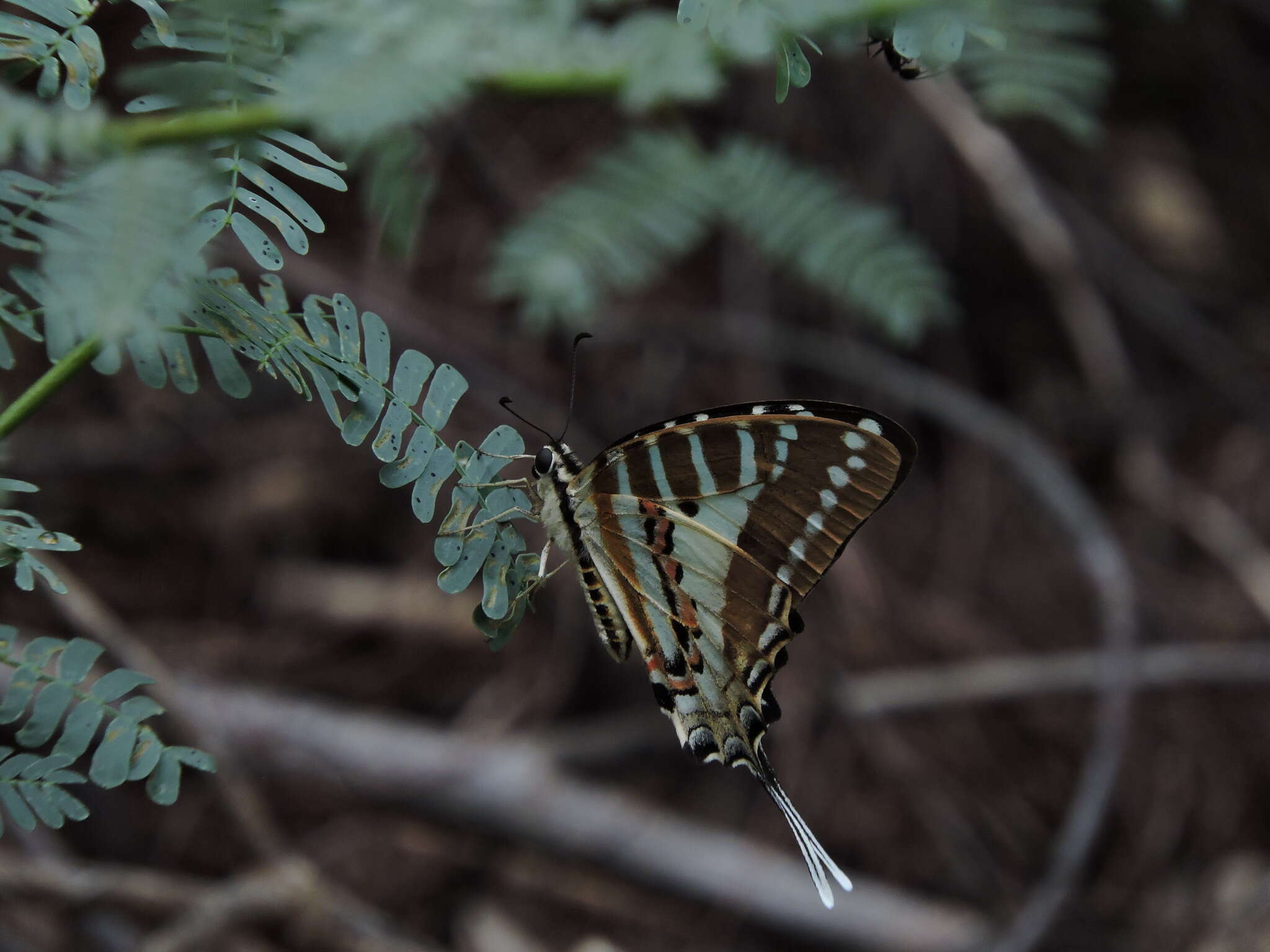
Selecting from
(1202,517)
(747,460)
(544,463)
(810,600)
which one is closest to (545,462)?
(544,463)

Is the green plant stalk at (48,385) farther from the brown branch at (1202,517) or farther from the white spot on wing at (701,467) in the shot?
the brown branch at (1202,517)

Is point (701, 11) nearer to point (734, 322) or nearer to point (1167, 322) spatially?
point (734, 322)

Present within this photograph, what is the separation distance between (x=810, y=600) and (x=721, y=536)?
1.60m

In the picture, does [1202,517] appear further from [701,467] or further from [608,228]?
[701,467]

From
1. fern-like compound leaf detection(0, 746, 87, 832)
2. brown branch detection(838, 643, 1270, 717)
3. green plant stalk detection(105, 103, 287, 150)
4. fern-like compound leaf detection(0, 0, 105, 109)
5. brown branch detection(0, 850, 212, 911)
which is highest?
fern-like compound leaf detection(0, 0, 105, 109)

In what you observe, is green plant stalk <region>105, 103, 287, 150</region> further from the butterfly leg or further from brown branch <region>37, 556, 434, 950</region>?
brown branch <region>37, 556, 434, 950</region>

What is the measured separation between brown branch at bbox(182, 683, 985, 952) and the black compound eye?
1186mm

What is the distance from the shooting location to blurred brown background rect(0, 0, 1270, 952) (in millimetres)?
2486

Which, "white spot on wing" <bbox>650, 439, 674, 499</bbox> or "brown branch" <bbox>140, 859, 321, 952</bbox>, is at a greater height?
"white spot on wing" <bbox>650, 439, 674, 499</bbox>

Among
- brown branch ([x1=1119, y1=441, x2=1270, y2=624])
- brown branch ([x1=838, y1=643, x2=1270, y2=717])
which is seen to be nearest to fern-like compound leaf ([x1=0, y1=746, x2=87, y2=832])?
brown branch ([x1=838, y1=643, x2=1270, y2=717])

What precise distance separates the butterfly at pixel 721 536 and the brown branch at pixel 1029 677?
59.8 inches

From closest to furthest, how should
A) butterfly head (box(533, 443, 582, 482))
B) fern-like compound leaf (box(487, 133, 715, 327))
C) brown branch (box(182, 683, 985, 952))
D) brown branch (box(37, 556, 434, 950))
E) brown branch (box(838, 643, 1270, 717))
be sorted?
butterfly head (box(533, 443, 582, 482)), brown branch (box(37, 556, 434, 950)), fern-like compound leaf (box(487, 133, 715, 327)), brown branch (box(182, 683, 985, 952)), brown branch (box(838, 643, 1270, 717))

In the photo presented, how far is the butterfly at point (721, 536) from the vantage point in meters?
1.42

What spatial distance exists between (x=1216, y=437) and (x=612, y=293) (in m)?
2.46
